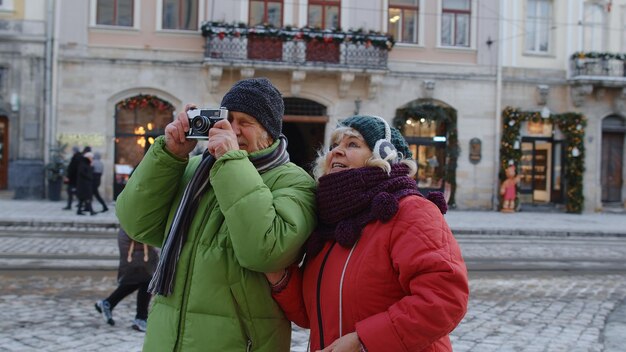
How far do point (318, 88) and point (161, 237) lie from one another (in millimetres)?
20755

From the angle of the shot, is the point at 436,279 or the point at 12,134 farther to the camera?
the point at 12,134

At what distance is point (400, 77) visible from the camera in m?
23.8

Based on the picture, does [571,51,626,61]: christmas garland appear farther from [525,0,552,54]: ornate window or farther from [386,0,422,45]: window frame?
[386,0,422,45]: window frame

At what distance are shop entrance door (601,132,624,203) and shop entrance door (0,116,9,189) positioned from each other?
21.4 meters

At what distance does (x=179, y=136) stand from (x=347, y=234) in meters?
0.74

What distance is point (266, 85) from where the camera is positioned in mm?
2590

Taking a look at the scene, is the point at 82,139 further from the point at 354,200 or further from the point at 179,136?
the point at 354,200

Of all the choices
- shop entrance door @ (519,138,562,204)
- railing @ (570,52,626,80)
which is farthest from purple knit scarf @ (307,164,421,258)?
railing @ (570,52,626,80)

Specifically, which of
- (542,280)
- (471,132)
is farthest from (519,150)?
(542,280)

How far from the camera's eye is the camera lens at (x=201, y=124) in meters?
2.40

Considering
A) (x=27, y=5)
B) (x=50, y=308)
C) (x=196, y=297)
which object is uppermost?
(x=27, y=5)

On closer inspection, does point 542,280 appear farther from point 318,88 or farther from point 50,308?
point 318,88

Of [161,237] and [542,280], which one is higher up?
[161,237]

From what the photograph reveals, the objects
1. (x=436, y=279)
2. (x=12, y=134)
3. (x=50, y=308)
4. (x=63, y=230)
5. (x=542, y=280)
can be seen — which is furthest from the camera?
(x=12, y=134)
